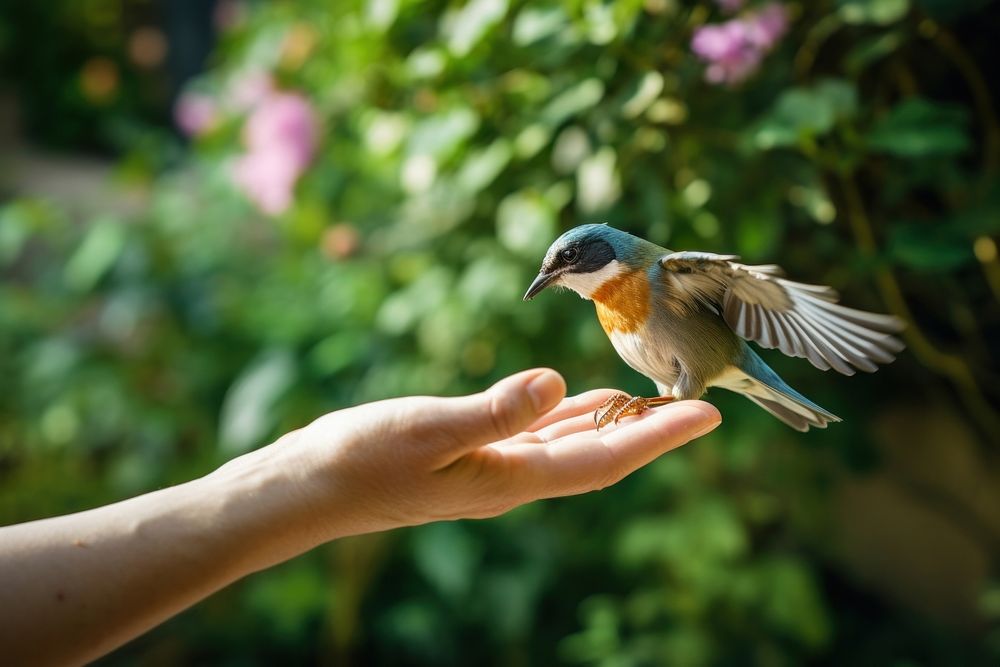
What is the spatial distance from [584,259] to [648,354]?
14 centimetres

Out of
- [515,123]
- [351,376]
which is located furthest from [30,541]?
[351,376]

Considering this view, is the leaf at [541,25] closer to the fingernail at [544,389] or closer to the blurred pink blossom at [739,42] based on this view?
the blurred pink blossom at [739,42]

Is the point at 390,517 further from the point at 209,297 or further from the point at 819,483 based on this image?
the point at 209,297

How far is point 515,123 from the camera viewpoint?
1.71 m

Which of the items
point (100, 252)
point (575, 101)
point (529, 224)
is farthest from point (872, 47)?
point (100, 252)

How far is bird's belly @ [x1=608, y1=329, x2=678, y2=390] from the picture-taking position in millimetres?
950

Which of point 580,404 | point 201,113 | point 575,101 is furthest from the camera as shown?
point 201,113

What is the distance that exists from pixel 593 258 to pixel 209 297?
2.24m

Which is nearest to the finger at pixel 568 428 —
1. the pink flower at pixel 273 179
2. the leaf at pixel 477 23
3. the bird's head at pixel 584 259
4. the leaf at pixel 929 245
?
the bird's head at pixel 584 259

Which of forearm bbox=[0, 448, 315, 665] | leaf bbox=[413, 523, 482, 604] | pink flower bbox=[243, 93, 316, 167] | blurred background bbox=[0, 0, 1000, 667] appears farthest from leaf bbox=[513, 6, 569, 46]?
leaf bbox=[413, 523, 482, 604]

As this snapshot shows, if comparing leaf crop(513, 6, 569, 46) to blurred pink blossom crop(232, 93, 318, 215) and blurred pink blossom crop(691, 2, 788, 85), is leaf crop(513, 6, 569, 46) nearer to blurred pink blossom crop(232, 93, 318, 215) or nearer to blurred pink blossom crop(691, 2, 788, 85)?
blurred pink blossom crop(691, 2, 788, 85)

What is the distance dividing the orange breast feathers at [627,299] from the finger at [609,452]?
10cm

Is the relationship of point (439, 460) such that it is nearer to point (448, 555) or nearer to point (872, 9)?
point (872, 9)

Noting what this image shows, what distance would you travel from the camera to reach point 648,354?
96cm
